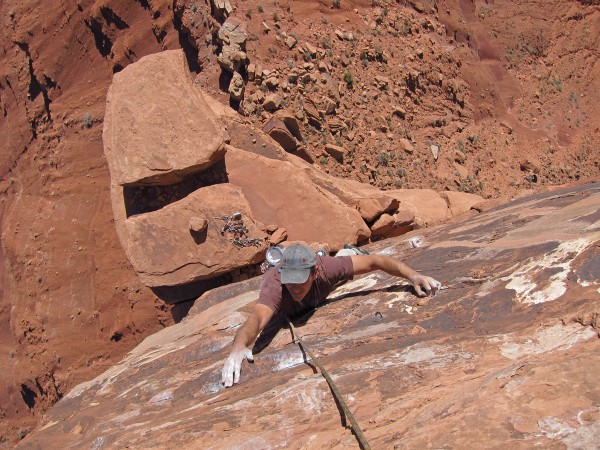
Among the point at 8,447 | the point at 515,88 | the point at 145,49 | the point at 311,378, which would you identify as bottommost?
the point at 8,447

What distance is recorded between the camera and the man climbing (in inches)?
142

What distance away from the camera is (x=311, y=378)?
10.6 ft

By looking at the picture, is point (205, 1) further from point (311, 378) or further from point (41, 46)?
point (311, 378)

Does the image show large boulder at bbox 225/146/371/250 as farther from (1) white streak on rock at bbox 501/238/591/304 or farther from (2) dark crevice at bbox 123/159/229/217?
(1) white streak on rock at bbox 501/238/591/304

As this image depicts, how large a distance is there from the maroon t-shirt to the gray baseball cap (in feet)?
0.56

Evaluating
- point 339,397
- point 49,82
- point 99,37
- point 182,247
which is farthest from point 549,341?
point 49,82

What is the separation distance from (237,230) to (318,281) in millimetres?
2367

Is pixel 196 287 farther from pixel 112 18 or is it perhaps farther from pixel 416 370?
pixel 112 18

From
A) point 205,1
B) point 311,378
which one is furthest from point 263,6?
point 311,378

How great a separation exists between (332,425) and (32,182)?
371 inches

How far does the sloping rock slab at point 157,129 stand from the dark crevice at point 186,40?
3067 mm

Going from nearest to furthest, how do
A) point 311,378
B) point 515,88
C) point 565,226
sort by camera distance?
point 311,378, point 565,226, point 515,88

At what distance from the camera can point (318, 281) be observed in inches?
163

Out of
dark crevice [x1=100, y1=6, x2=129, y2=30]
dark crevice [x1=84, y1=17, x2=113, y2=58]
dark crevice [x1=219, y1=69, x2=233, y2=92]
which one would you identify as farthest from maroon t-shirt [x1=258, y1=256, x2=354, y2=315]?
dark crevice [x1=84, y1=17, x2=113, y2=58]
